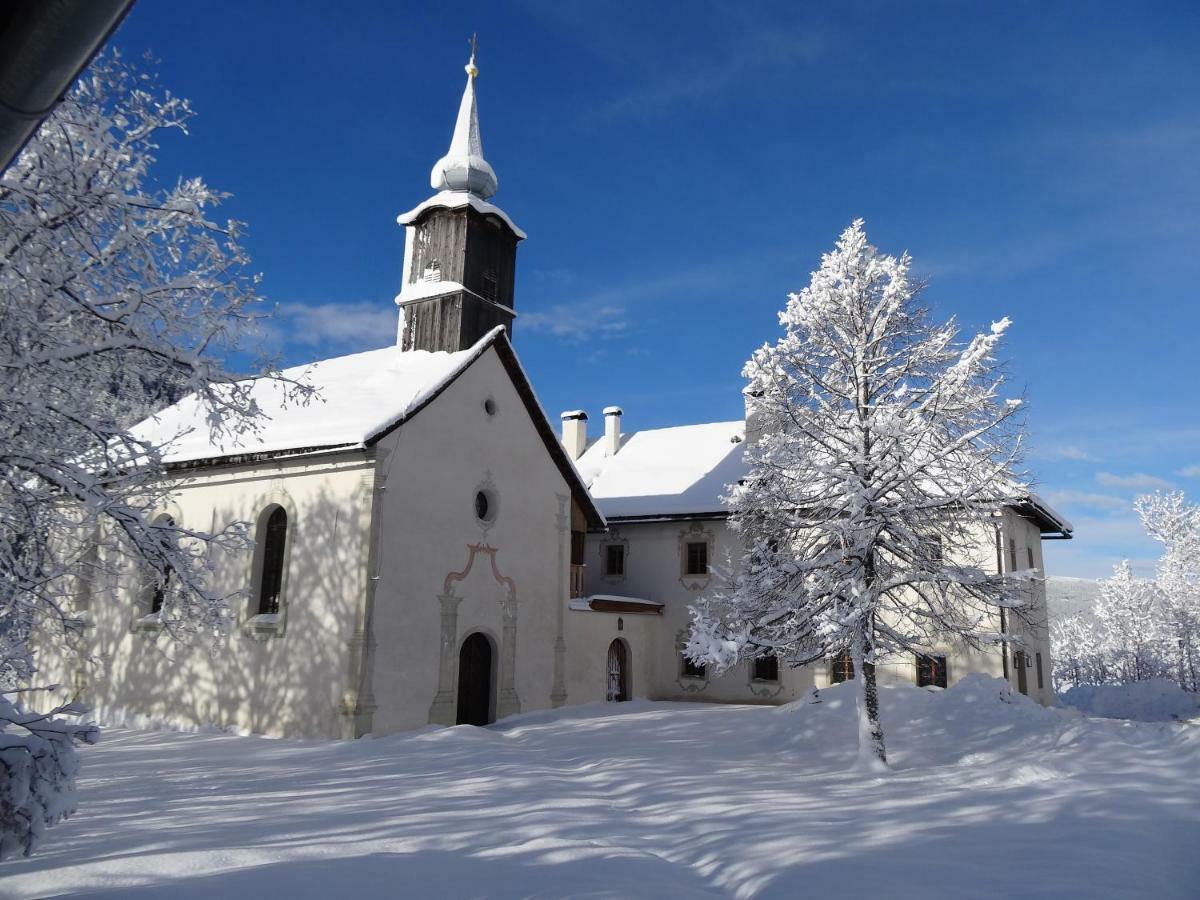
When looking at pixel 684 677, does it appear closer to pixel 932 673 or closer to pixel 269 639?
pixel 932 673

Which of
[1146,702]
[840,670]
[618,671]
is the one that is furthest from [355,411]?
[1146,702]

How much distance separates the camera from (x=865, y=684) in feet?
46.9

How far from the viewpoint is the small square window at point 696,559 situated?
2702 centimetres

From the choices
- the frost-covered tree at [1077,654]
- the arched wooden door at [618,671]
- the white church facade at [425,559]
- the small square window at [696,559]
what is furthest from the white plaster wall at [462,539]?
the frost-covered tree at [1077,654]

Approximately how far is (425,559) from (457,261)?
28.0 ft

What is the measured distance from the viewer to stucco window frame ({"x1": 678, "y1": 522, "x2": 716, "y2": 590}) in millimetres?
26719

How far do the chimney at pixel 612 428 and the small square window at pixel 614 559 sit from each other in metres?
5.55

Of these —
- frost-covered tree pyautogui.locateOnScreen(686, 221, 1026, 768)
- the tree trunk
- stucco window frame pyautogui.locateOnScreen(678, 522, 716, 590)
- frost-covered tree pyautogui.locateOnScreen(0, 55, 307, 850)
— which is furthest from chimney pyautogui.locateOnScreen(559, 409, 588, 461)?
frost-covered tree pyautogui.locateOnScreen(0, 55, 307, 850)

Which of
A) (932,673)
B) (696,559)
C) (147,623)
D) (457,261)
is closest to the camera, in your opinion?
(147,623)

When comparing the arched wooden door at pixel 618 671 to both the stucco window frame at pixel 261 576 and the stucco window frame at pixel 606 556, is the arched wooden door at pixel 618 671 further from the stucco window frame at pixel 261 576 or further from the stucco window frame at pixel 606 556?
the stucco window frame at pixel 261 576

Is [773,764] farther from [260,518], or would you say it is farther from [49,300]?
[49,300]

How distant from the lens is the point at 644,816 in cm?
1044

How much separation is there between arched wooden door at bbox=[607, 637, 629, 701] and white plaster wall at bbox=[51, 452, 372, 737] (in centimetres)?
1047

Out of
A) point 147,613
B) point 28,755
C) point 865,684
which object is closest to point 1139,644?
point 865,684
